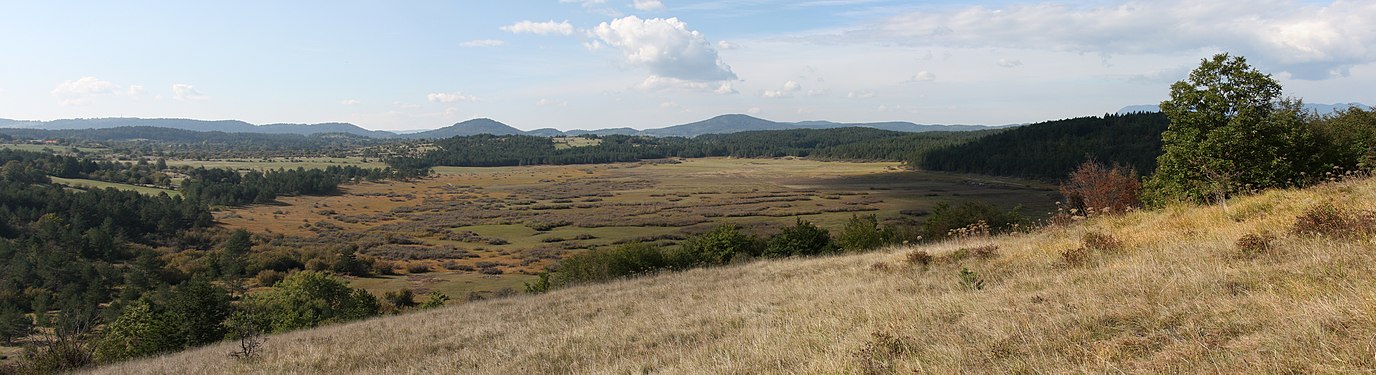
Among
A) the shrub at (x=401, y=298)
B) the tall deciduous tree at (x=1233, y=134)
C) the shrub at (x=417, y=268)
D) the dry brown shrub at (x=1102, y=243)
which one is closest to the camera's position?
the dry brown shrub at (x=1102, y=243)

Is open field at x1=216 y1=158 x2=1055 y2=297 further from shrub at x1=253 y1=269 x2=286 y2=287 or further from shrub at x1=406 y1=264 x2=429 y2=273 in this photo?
shrub at x1=253 y1=269 x2=286 y2=287

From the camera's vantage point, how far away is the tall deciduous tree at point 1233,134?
891 inches

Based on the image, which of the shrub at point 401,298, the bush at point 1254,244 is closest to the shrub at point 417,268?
the shrub at point 401,298

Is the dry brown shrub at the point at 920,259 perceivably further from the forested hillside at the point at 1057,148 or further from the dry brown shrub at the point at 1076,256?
the forested hillside at the point at 1057,148

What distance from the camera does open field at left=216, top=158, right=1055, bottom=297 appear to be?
3034 inches

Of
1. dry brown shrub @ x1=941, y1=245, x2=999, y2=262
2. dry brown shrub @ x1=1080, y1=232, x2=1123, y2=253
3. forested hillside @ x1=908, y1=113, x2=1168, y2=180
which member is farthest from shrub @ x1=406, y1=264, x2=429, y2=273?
forested hillside @ x1=908, y1=113, x2=1168, y2=180

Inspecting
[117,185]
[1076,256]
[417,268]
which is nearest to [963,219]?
[1076,256]

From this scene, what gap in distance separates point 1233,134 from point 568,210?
98.3m

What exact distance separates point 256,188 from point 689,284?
515ft

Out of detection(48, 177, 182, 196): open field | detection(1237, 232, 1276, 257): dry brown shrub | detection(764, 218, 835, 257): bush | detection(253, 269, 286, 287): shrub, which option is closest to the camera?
detection(1237, 232, 1276, 257): dry brown shrub

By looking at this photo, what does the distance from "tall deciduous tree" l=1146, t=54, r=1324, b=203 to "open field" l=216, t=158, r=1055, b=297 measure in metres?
46.7

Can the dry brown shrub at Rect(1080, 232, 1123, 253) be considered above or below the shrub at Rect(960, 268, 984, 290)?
above

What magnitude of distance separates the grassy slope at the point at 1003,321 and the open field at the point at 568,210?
1643 inches

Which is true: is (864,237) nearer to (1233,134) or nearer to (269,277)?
(1233,134)
